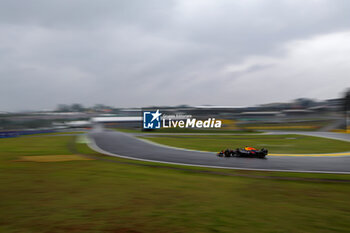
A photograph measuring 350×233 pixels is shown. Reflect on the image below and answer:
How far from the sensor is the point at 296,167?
14.0 m

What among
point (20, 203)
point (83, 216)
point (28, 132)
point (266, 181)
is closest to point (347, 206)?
point (266, 181)

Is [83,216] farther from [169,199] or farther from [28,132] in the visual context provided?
[28,132]

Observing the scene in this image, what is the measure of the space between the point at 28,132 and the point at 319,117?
72381 millimetres

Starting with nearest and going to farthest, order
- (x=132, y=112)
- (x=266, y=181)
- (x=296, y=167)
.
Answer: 1. (x=266, y=181)
2. (x=296, y=167)
3. (x=132, y=112)
